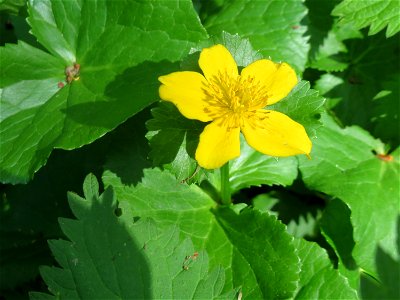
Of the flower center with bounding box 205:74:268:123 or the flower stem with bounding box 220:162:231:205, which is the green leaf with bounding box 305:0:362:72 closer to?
the flower stem with bounding box 220:162:231:205

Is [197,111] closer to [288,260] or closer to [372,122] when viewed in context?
[288,260]

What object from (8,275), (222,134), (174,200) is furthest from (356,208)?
(8,275)

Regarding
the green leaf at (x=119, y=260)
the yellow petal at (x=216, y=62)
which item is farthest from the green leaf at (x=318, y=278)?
the yellow petal at (x=216, y=62)

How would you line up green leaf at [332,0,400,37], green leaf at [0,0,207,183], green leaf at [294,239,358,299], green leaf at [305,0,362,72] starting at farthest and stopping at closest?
green leaf at [305,0,362,72] < green leaf at [332,0,400,37] < green leaf at [294,239,358,299] < green leaf at [0,0,207,183]

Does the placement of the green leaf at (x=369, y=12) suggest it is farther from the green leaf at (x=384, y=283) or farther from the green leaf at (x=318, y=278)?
the green leaf at (x=384, y=283)

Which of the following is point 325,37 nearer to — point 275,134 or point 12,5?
point 275,134

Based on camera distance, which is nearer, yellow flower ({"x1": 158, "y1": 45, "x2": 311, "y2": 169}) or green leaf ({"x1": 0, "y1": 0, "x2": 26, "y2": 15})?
yellow flower ({"x1": 158, "y1": 45, "x2": 311, "y2": 169})

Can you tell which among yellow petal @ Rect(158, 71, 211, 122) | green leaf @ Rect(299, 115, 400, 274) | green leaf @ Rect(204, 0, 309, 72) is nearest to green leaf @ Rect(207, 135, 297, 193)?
green leaf @ Rect(299, 115, 400, 274)

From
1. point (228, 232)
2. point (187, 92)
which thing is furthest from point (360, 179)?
point (187, 92)
